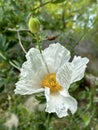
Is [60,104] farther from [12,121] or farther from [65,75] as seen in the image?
[12,121]

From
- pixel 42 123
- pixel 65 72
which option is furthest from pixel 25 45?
pixel 65 72

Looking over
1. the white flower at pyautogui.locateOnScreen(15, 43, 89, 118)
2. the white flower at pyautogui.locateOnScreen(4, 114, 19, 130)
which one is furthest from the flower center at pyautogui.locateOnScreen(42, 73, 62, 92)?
the white flower at pyautogui.locateOnScreen(4, 114, 19, 130)

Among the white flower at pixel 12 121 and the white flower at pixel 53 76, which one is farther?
the white flower at pixel 12 121

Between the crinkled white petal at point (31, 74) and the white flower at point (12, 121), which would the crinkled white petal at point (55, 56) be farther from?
the white flower at point (12, 121)

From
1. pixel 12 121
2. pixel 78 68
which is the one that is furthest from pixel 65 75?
pixel 12 121

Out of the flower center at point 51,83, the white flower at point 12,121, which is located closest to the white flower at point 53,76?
the flower center at point 51,83

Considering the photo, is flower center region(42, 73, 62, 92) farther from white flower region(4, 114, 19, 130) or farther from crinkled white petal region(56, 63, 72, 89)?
white flower region(4, 114, 19, 130)
